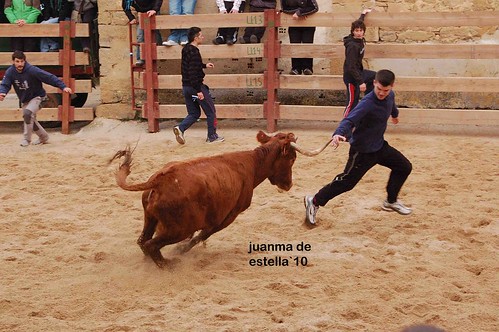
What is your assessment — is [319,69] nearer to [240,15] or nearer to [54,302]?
[240,15]

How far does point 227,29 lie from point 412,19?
2.87 metres

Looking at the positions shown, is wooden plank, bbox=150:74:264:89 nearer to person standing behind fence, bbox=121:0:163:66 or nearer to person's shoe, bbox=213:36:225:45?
person's shoe, bbox=213:36:225:45

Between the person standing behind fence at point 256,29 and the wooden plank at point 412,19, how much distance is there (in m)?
0.80

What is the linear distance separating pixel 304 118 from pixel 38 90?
13.0 feet

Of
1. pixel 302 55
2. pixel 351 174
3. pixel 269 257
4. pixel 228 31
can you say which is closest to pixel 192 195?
pixel 269 257

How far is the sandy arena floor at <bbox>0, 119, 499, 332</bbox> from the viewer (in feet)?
16.0

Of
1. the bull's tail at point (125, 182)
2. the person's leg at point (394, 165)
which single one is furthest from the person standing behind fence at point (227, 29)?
the bull's tail at point (125, 182)

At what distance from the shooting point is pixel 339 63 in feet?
39.5

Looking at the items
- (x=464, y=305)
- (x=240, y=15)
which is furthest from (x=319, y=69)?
(x=464, y=305)

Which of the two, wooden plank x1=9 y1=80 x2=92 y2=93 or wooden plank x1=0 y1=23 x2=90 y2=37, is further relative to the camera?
wooden plank x1=9 y1=80 x2=92 y2=93

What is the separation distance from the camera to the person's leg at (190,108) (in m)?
10.5

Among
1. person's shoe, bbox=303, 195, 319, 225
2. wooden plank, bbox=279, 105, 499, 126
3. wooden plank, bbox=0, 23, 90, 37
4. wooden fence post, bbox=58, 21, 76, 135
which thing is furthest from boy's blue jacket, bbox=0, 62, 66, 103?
person's shoe, bbox=303, 195, 319, 225

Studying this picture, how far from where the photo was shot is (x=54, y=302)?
5102 mm

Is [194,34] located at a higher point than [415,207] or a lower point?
higher
